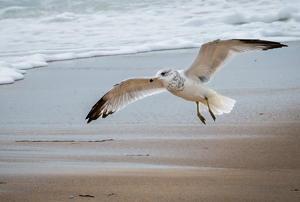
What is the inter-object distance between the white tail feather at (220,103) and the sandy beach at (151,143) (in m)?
0.31

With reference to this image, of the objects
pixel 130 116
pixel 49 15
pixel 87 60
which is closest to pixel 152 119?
pixel 130 116

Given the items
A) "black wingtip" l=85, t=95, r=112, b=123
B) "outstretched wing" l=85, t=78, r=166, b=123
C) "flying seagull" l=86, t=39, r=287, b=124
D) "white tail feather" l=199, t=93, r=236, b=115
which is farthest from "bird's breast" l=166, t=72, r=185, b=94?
"black wingtip" l=85, t=95, r=112, b=123

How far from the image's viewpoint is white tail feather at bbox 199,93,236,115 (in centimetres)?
581

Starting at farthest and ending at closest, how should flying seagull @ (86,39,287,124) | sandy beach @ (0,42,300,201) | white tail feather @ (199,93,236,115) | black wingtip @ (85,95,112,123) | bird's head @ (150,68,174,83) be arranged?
1. black wingtip @ (85,95,112,123)
2. white tail feather @ (199,93,236,115)
3. flying seagull @ (86,39,287,124)
4. bird's head @ (150,68,174,83)
5. sandy beach @ (0,42,300,201)

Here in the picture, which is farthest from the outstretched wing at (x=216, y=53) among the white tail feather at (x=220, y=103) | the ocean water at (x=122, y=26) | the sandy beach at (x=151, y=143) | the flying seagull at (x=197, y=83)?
the ocean water at (x=122, y=26)

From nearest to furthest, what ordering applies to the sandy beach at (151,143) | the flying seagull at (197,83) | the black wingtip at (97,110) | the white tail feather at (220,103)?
the sandy beach at (151,143)
the flying seagull at (197,83)
the white tail feather at (220,103)
the black wingtip at (97,110)

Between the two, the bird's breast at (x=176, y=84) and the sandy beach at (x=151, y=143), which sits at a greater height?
the bird's breast at (x=176, y=84)

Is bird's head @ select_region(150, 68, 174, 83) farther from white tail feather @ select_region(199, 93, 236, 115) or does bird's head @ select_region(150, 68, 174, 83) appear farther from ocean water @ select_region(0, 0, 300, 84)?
ocean water @ select_region(0, 0, 300, 84)

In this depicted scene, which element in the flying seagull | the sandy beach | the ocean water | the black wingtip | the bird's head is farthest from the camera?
the ocean water

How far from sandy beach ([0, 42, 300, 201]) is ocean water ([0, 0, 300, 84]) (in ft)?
8.69

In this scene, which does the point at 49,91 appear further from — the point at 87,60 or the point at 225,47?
the point at 225,47

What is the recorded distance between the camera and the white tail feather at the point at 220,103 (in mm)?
5814

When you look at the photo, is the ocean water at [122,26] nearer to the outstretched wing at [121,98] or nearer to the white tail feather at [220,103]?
the outstretched wing at [121,98]

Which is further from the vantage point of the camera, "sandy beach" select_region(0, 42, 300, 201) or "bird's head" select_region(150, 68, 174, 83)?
"bird's head" select_region(150, 68, 174, 83)
